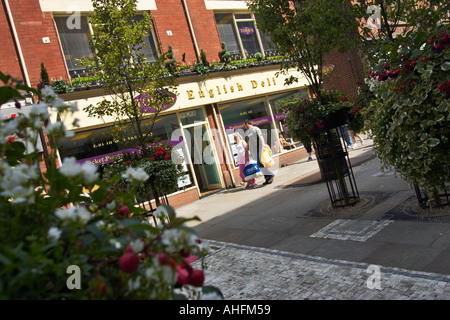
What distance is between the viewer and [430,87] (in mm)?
3922

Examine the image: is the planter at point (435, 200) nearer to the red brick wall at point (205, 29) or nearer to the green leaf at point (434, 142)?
the green leaf at point (434, 142)

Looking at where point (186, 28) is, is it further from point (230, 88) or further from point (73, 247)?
point (73, 247)

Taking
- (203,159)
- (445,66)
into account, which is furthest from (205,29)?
(445,66)

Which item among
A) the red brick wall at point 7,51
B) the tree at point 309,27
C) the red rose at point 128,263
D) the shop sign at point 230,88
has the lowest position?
the red rose at point 128,263

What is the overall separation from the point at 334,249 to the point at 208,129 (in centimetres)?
863

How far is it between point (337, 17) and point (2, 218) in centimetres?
566

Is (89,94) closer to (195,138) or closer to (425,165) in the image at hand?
(195,138)

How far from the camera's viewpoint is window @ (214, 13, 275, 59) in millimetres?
13539

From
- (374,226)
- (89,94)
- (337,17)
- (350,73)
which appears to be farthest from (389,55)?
(350,73)

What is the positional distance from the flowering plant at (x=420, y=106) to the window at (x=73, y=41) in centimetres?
894

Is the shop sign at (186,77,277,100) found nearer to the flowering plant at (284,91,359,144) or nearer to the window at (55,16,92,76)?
the window at (55,16,92,76)

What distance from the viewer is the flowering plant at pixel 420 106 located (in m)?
3.89

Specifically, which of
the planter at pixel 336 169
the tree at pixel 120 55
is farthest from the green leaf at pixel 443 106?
the tree at pixel 120 55

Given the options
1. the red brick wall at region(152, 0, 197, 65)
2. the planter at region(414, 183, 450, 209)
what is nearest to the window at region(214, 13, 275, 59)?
the red brick wall at region(152, 0, 197, 65)
